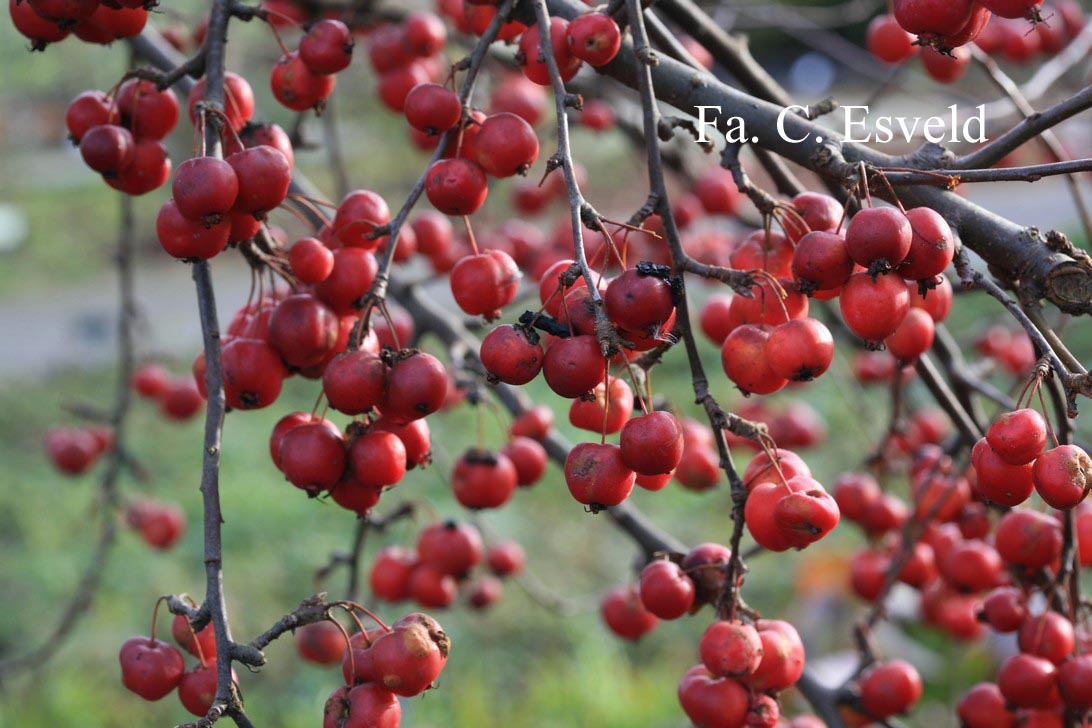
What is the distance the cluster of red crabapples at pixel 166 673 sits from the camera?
3.85 feet

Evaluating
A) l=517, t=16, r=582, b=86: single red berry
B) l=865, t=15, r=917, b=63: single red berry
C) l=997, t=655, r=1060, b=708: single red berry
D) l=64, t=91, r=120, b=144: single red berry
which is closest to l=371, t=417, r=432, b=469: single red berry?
l=517, t=16, r=582, b=86: single red berry

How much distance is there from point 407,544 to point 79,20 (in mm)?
3070

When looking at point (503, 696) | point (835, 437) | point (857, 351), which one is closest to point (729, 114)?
point (857, 351)

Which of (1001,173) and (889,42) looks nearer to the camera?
(1001,173)

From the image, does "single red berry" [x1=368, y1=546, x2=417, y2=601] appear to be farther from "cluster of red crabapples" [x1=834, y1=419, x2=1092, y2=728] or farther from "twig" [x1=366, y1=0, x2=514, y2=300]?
"twig" [x1=366, y1=0, x2=514, y2=300]

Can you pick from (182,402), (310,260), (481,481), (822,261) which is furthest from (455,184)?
(182,402)

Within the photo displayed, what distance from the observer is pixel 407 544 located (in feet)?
13.5

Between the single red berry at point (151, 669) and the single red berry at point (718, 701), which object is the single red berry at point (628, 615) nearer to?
the single red berry at point (718, 701)

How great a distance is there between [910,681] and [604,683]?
1.92 m

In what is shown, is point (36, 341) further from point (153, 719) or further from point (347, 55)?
point (347, 55)

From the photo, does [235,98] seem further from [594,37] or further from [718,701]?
[718,701]

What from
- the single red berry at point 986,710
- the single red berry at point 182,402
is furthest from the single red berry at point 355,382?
the single red berry at point 182,402

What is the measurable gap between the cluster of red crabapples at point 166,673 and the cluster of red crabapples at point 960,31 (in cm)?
102

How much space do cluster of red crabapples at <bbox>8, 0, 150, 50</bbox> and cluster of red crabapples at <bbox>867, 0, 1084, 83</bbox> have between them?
0.88 m
